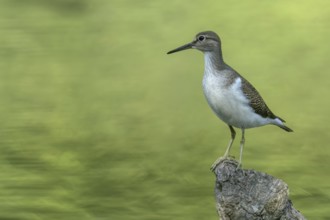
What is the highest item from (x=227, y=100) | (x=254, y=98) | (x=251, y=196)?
(x=254, y=98)

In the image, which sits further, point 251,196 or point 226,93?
point 226,93

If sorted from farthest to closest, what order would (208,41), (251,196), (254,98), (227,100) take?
(208,41), (254,98), (227,100), (251,196)

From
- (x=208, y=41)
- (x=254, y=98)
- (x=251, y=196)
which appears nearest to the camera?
(x=251, y=196)

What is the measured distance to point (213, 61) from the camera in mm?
9734

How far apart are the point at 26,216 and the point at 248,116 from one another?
5232 millimetres

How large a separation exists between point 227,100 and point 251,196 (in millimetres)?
1092

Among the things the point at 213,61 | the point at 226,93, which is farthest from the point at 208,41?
the point at 226,93

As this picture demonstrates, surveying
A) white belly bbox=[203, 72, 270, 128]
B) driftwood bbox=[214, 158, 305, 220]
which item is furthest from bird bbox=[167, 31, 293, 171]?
driftwood bbox=[214, 158, 305, 220]

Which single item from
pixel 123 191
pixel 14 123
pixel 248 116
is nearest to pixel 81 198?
pixel 123 191

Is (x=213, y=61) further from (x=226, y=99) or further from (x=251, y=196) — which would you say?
(x=251, y=196)

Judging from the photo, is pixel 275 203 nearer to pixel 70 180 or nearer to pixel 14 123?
pixel 70 180

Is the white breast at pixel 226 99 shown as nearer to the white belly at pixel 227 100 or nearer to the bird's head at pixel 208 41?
the white belly at pixel 227 100

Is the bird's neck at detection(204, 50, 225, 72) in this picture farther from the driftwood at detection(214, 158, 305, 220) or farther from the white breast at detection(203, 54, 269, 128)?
the driftwood at detection(214, 158, 305, 220)

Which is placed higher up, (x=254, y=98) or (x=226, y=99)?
(x=254, y=98)
